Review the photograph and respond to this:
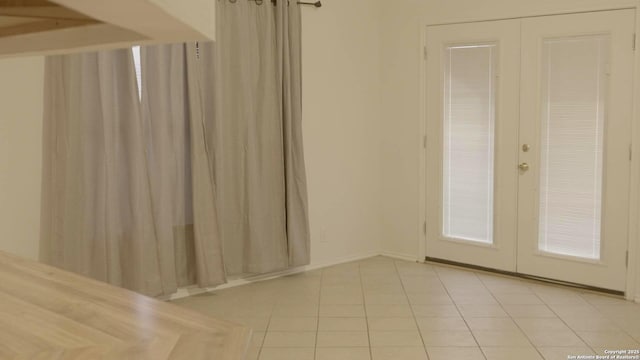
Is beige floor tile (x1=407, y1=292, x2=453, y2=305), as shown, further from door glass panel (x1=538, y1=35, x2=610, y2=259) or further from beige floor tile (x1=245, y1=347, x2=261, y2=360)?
beige floor tile (x1=245, y1=347, x2=261, y2=360)

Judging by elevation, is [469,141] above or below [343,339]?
above

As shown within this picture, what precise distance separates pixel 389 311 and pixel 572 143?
1890 millimetres

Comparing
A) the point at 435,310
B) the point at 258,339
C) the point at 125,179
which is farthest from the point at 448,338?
the point at 125,179

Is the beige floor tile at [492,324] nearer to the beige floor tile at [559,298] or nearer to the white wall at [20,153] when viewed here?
the beige floor tile at [559,298]

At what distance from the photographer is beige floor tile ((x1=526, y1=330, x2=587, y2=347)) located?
3527 mm

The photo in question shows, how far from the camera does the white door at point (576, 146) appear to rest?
444 cm

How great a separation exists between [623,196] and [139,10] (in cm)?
444

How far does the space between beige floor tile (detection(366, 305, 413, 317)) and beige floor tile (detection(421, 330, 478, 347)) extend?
1.21 ft

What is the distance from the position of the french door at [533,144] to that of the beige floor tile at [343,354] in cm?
209

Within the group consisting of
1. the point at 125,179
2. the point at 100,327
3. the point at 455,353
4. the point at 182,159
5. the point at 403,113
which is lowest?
the point at 455,353

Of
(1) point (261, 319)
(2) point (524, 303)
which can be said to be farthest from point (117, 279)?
(2) point (524, 303)

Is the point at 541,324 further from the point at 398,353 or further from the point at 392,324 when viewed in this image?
the point at 398,353

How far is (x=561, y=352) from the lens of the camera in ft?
11.1

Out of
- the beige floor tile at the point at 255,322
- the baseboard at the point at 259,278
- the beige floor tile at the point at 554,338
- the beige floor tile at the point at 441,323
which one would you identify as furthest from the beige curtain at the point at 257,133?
the beige floor tile at the point at 554,338
